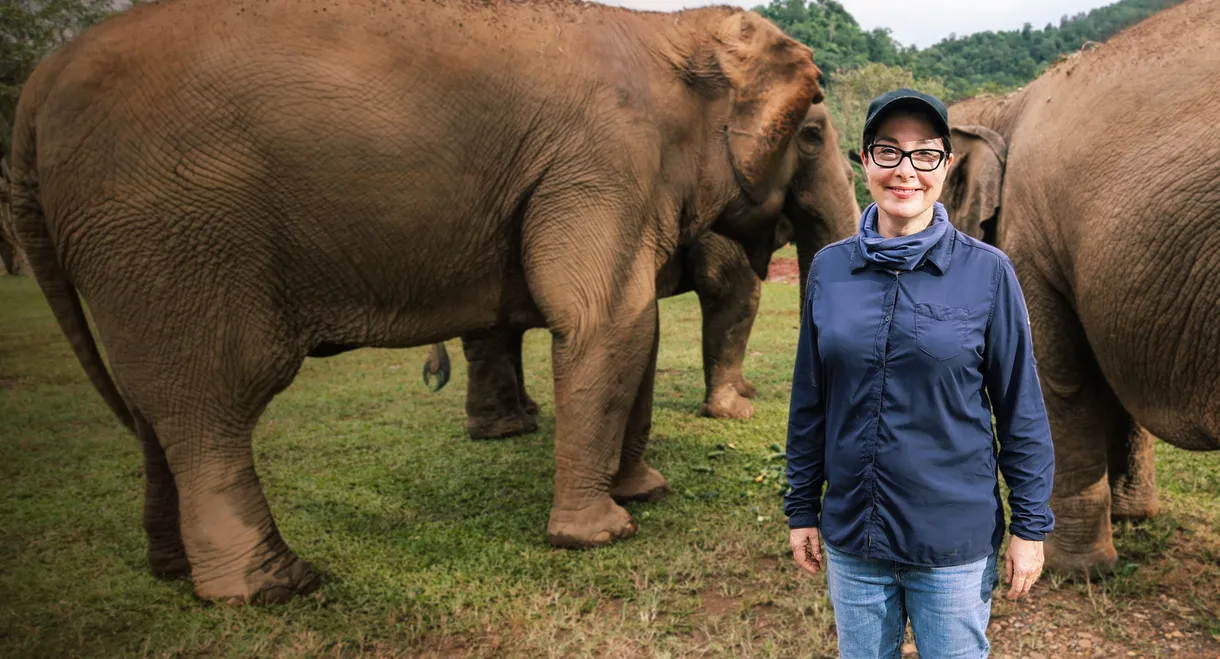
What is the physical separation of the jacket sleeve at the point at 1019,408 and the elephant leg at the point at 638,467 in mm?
2892

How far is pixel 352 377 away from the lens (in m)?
8.48

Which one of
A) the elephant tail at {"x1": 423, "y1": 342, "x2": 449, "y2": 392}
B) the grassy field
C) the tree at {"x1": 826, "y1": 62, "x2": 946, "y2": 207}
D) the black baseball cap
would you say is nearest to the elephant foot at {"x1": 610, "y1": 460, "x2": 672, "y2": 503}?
the grassy field

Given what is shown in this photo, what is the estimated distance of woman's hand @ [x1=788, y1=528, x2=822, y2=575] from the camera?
1918 millimetres

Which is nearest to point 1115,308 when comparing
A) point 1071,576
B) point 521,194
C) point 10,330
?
point 1071,576

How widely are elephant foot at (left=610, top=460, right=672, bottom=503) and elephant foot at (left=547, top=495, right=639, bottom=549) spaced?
0.59 meters

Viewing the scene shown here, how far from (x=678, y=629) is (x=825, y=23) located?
61591 mm

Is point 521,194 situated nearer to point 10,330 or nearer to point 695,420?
point 695,420

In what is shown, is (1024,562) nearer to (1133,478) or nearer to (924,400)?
(924,400)

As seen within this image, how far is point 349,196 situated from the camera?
3.37m

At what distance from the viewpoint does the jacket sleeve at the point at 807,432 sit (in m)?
1.85

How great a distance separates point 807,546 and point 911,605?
0.82ft

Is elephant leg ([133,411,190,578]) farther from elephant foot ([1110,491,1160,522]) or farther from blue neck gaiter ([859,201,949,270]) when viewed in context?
elephant foot ([1110,491,1160,522])

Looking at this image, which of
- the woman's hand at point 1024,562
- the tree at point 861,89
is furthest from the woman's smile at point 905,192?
the tree at point 861,89

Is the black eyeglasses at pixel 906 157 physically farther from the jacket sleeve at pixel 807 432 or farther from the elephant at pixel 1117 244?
the elephant at pixel 1117 244
